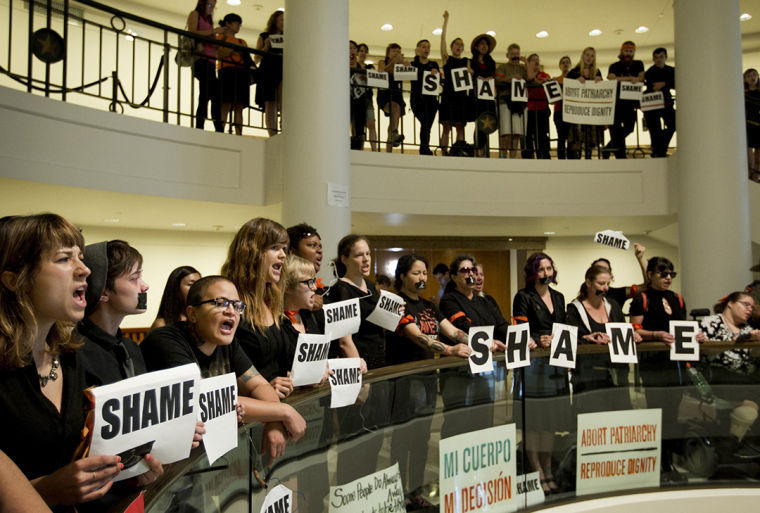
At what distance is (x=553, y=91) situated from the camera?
877 cm

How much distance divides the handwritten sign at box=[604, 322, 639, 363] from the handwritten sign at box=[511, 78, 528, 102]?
4684 mm

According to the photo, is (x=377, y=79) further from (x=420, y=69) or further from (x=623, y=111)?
(x=623, y=111)

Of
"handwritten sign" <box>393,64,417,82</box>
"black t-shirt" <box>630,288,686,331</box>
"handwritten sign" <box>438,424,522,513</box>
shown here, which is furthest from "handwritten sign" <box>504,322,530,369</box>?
"handwritten sign" <box>393,64,417,82</box>

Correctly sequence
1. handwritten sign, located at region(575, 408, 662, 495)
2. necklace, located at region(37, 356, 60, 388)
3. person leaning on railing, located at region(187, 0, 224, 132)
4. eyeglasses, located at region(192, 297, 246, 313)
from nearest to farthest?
necklace, located at region(37, 356, 60, 388)
eyeglasses, located at region(192, 297, 246, 313)
handwritten sign, located at region(575, 408, 662, 495)
person leaning on railing, located at region(187, 0, 224, 132)

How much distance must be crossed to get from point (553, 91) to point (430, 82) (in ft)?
A: 5.42

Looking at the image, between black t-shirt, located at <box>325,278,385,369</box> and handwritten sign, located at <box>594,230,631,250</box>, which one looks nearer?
black t-shirt, located at <box>325,278,385,369</box>

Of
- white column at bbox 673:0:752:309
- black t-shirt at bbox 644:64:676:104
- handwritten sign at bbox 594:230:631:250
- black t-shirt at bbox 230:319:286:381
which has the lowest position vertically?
black t-shirt at bbox 230:319:286:381

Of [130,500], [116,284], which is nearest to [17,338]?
[130,500]

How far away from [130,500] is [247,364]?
1.09 metres

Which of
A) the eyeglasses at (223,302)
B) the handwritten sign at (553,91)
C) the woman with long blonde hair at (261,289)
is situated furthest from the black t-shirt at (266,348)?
the handwritten sign at (553,91)

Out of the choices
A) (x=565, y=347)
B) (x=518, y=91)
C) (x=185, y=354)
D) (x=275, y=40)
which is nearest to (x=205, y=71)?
(x=275, y=40)

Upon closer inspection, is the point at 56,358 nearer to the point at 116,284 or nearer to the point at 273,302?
the point at 116,284

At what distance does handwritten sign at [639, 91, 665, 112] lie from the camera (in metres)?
8.91

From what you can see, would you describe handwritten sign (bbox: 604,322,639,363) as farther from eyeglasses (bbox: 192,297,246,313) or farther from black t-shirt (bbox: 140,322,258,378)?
eyeglasses (bbox: 192,297,246,313)
